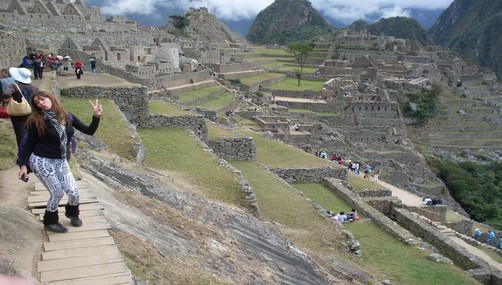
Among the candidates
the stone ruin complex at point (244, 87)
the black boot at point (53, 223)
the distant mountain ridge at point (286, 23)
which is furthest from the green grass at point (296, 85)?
the distant mountain ridge at point (286, 23)

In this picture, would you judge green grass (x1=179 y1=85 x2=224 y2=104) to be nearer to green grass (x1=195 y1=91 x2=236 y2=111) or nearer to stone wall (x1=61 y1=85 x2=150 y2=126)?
green grass (x1=195 y1=91 x2=236 y2=111)

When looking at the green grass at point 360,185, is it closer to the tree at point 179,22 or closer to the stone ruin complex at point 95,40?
the stone ruin complex at point 95,40

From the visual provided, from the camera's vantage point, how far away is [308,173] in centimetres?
1581

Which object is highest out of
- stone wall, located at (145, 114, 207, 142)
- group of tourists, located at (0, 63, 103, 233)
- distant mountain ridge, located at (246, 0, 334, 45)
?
distant mountain ridge, located at (246, 0, 334, 45)

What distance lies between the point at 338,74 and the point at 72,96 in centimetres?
4883

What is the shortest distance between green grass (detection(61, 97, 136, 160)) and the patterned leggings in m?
5.13

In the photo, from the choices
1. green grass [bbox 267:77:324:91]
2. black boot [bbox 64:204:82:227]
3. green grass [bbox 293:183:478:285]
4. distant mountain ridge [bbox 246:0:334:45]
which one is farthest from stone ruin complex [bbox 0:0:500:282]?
distant mountain ridge [bbox 246:0:334:45]

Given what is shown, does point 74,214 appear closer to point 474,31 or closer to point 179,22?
point 179,22

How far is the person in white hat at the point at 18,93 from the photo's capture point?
5816 mm

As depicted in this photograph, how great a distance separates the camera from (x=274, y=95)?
48.6m

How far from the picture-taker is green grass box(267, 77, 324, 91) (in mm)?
51344

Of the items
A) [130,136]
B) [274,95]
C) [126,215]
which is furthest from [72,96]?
[274,95]

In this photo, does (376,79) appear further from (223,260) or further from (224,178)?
(223,260)

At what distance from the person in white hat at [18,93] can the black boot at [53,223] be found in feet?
4.94
